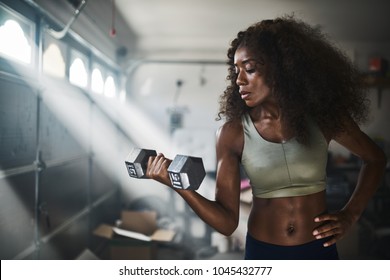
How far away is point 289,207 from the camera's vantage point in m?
0.99

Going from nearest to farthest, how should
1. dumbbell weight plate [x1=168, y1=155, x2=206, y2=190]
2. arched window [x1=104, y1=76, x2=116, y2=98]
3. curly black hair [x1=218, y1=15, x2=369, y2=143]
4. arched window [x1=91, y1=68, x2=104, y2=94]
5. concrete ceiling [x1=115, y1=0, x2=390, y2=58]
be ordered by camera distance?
dumbbell weight plate [x1=168, y1=155, x2=206, y2=190], curly black hair [x1=218, y1=15, x2=369, y2=143], concrete ceiling [x1=115, y1=0, x2=390, y2=58], arched window [x1=91, y1=68, x2=104, y2=94], arched window [x1=104, y1=76, x2=116, y2=98]

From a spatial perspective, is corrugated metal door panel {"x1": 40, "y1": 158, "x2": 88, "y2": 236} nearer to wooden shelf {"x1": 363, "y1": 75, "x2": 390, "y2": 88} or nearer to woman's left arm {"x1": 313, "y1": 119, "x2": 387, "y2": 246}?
woman's left arm {"x1": 313, "y1": 119, "x2": 387, "y2": 246}

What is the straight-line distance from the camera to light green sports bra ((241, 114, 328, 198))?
0.98 m

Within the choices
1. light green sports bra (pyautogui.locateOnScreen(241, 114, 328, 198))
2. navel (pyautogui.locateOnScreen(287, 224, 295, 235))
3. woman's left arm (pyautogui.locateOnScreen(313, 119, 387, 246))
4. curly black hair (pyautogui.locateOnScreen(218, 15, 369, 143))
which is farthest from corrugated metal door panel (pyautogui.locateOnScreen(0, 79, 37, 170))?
woman's left arm (pyautogui.locateOnScreen(313, 119, 387, 246))

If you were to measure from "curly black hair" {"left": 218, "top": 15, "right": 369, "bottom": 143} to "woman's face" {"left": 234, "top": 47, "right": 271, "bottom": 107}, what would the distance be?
0.02m

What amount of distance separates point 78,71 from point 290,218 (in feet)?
5.78

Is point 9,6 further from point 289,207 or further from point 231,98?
point 289,207

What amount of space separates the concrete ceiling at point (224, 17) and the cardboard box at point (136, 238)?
4.07 feet

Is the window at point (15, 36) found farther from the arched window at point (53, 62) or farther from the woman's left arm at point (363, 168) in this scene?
the woman's left arm at point (363, 168)

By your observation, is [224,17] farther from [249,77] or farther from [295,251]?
[295,251]

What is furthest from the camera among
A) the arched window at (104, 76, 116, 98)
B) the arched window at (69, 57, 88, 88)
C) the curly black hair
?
the arched window at (104, 76, 116, 98)

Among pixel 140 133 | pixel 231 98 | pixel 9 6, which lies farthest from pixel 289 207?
pixel 140 133
